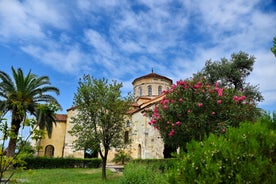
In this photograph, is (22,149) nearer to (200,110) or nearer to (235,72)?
(200,110)

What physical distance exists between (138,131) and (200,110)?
2057 centimetres

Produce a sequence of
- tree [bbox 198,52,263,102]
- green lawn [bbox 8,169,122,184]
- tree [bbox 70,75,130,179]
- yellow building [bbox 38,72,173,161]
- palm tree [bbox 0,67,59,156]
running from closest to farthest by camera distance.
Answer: green lawn [bbox 8,169,122,184], tree [bbox 70,75,130,179], palm tree [bbox 0,67,59,156], tree [bbox 198,52,263,102], yellow building [bbox 38,72,173,161]

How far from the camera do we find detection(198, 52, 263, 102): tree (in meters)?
23.1

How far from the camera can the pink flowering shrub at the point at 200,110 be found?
11905 mm

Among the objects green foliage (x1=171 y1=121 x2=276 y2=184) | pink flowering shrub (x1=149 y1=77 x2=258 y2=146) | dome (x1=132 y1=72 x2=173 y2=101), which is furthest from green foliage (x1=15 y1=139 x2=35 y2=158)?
dome (x1=132 y1=72 x2=173 y2=101)

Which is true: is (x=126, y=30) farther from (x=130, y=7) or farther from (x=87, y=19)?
(x=130, y=7)

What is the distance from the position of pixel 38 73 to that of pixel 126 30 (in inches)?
530

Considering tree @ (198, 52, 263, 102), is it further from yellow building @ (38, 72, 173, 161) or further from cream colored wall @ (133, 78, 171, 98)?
cream colored wall @ (133, 78, 171, 98)

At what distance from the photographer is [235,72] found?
23.0m

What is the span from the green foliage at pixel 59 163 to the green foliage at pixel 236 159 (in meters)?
24.6

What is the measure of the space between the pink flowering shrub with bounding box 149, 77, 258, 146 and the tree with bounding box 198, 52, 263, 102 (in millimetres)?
11012

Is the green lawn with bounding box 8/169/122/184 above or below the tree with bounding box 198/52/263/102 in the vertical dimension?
below

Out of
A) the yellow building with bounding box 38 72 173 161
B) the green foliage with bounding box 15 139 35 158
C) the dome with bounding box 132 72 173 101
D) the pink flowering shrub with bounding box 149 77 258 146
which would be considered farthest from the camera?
the dome with bounding box 132 72 173 101

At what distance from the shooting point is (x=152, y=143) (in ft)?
91.5
